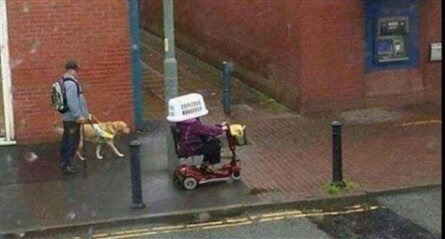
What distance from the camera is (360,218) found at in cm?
1049

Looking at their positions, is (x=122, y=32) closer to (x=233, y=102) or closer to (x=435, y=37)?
(x=233, y=102)

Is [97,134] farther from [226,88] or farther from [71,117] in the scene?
[226,88]

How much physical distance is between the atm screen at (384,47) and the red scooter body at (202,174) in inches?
220

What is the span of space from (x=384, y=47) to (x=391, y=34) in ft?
0.86

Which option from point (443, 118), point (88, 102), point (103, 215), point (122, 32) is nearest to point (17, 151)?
point (88, 102)

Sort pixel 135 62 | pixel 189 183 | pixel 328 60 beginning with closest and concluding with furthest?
1. pixel 189 183
2. pixel 135 62
3. pixel 328 60

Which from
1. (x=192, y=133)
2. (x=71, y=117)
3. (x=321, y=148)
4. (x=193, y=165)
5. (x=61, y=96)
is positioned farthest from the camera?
(x=321, y=148)

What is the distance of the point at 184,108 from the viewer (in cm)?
1137

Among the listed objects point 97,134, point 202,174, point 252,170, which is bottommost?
point 252,170

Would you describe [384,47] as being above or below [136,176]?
above

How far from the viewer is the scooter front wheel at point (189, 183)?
1151 cm

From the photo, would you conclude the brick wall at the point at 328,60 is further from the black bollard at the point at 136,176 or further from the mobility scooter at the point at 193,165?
the black bollard at the point at 136,176

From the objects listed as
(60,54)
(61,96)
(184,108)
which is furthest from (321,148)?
(60,54)

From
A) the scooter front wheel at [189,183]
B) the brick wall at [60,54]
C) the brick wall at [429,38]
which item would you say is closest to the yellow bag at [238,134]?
the scooter front wheel at [189,183]
